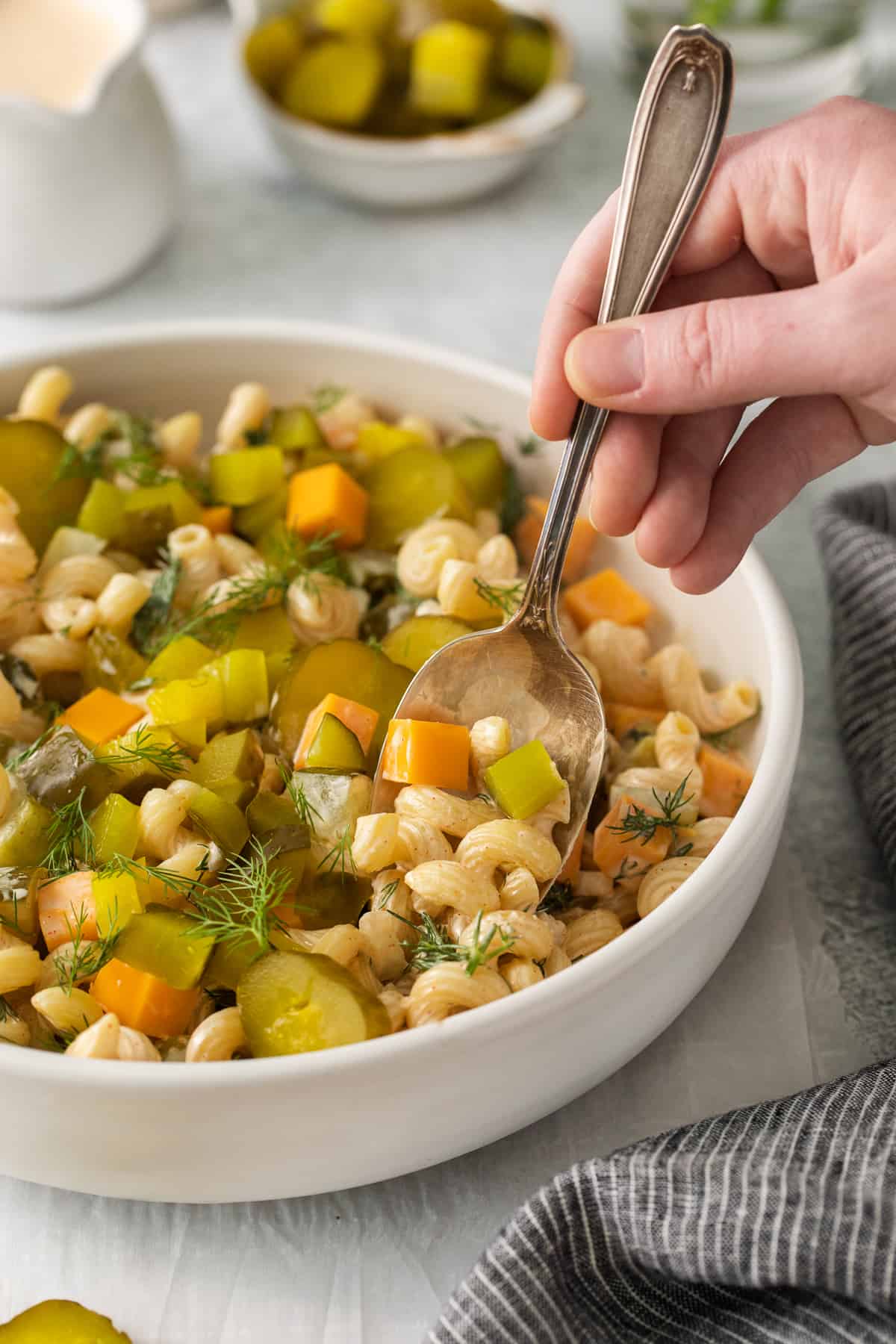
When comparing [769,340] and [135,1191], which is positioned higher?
[769,340]

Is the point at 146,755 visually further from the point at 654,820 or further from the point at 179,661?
the point at 654,820

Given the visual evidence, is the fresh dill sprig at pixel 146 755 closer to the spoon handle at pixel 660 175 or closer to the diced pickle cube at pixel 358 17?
the spoon handle at pixel 660 175

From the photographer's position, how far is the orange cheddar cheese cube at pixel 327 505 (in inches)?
58.5

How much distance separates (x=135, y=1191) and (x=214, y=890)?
24 centimetres

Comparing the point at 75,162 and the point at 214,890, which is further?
the point at 75,162

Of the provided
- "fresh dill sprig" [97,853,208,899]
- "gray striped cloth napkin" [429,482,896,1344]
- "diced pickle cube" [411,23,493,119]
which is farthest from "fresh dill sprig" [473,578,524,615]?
"diced pickle cube" [411,23,493,119]

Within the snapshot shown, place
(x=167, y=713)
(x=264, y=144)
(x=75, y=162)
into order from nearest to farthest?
(x=167, y=713) < (x=75, y=162) < (x=264, y=144)

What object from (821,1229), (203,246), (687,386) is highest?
(687,386)

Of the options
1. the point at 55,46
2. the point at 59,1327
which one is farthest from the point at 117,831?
the point at 55,46

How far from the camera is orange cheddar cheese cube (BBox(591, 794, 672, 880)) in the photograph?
1.23 metres

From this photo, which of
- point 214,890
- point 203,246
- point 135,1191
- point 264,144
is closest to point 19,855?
point 214,890

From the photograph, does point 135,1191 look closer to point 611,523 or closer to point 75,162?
point 611,523

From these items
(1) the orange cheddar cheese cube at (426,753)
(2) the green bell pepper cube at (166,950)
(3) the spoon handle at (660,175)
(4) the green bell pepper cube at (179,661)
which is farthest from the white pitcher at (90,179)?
(2) the green bell pepper cube at (166,950)

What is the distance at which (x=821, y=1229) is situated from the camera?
0.94 metres
